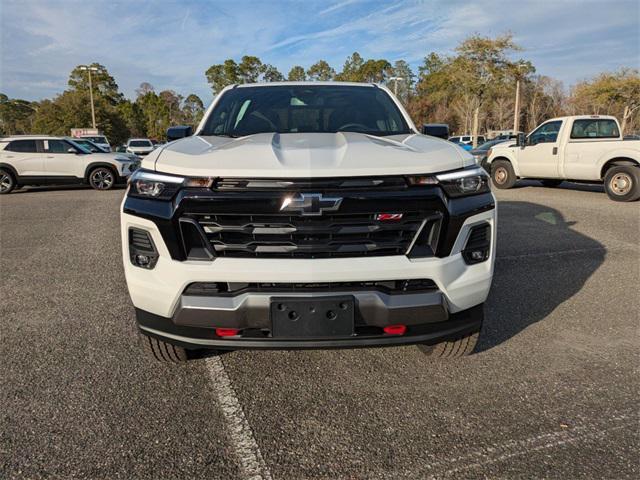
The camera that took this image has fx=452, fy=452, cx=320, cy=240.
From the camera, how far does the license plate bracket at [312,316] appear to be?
2.10 meters

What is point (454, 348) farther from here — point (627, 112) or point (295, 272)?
point (627, 112)

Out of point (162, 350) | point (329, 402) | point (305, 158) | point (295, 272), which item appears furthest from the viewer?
point (162, 350)

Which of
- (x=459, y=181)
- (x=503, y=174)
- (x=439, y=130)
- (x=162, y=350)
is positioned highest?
(x=439, y=130)

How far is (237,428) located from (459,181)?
1674 millimetres

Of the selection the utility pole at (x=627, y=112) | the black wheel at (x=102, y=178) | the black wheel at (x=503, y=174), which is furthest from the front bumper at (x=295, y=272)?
the utility pole at (x=627, y=112)

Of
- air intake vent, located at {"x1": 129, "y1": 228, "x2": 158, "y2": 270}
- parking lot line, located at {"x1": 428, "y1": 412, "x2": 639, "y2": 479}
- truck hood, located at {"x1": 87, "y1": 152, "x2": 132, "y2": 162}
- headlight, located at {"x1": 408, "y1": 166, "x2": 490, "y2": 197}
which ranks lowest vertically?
parking lot line, located at {"x1": 428, "y1": 412, "x2": 639, "y2": 479}

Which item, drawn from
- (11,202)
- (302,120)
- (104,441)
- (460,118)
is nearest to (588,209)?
(302,120)

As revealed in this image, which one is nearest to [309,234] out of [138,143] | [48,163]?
[48,163]

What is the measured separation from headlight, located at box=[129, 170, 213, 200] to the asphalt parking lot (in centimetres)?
113

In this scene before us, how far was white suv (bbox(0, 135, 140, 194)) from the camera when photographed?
13.2 m

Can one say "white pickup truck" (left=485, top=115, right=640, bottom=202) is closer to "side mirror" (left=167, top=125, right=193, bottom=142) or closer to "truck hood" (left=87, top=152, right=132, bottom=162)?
"side mirror" (left=167, top=125, right=193, bottom=142)

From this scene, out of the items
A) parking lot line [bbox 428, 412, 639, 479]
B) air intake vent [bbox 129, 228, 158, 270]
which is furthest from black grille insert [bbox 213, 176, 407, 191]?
parking lot line [bbox 428, 412, 639, 479]

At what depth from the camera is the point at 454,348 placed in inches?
110

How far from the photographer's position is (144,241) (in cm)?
227
